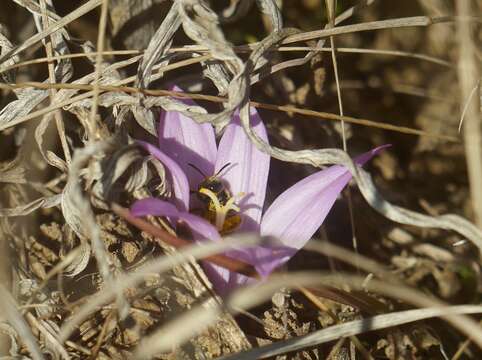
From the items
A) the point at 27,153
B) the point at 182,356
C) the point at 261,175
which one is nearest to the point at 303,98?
the point at 261,175

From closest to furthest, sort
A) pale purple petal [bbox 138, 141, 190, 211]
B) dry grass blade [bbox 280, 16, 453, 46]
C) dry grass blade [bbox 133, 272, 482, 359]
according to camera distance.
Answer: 1. dry grass blade [bbox 133, 272, 482, 359]
2. pale purple petal [bbox 138, 141, 190, 211]
3. dry grass blade [bbox 280, 16, 453, 46]

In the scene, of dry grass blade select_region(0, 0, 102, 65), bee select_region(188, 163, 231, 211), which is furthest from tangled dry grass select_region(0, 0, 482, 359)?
bee select_region(188, 163, 231, 211)

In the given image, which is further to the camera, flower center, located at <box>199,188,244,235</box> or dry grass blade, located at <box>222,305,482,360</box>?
flower center, located at <box>199,188,244,235</box>

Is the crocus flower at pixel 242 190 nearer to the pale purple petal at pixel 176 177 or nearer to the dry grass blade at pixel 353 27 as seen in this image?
the pale purple petal at pixel 176 177

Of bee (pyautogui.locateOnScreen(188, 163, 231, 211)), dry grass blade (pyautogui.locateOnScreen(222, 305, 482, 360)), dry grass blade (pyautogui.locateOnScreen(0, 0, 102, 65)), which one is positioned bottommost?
dry grass blade (pyautogui.locateOnScreen(222, 305, 482, 360))

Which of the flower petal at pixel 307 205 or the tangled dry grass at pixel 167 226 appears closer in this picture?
the tangled dry grass at pixel 167 226

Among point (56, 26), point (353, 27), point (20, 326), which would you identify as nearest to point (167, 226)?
point (20, 326)

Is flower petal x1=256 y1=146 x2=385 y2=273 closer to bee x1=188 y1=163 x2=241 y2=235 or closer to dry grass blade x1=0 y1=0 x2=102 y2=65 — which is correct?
bee x1=188 y1=163 x2=241 y2=235

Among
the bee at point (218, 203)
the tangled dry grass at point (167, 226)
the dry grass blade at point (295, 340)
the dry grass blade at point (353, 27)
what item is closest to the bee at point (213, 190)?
the bee at point (218, 203)
